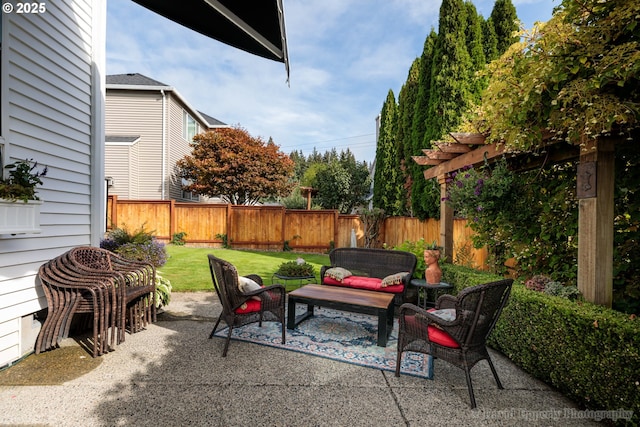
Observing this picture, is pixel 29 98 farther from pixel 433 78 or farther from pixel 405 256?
pixel 433 78

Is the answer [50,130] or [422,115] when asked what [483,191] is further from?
[422,115]

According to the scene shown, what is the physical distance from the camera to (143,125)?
46.5 feet

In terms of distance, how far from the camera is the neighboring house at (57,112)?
2.91 m

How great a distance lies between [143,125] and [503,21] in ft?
45.6

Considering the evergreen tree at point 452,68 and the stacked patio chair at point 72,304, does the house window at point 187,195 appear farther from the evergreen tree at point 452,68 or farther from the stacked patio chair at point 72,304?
the stacked patio chair at point 72,304

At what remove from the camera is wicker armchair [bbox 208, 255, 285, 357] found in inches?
133

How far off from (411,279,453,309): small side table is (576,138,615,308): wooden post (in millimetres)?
1812

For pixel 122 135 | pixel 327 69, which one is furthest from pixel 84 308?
pixel 122 135

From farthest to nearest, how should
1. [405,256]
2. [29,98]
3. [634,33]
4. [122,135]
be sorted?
1. [122,135]
2. [405,256]
3. [29,98]
4. [634,33]

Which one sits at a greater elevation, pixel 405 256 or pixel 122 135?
pixel 122 135

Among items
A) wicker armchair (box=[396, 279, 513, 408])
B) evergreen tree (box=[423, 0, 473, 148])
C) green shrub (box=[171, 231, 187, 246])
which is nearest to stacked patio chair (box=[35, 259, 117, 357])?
wicker armchair (box=[396, 279, 513, 408])

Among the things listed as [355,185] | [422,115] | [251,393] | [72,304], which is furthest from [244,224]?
[251,393]

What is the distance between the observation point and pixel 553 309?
8.64 feet

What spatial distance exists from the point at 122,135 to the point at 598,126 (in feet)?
53.4
